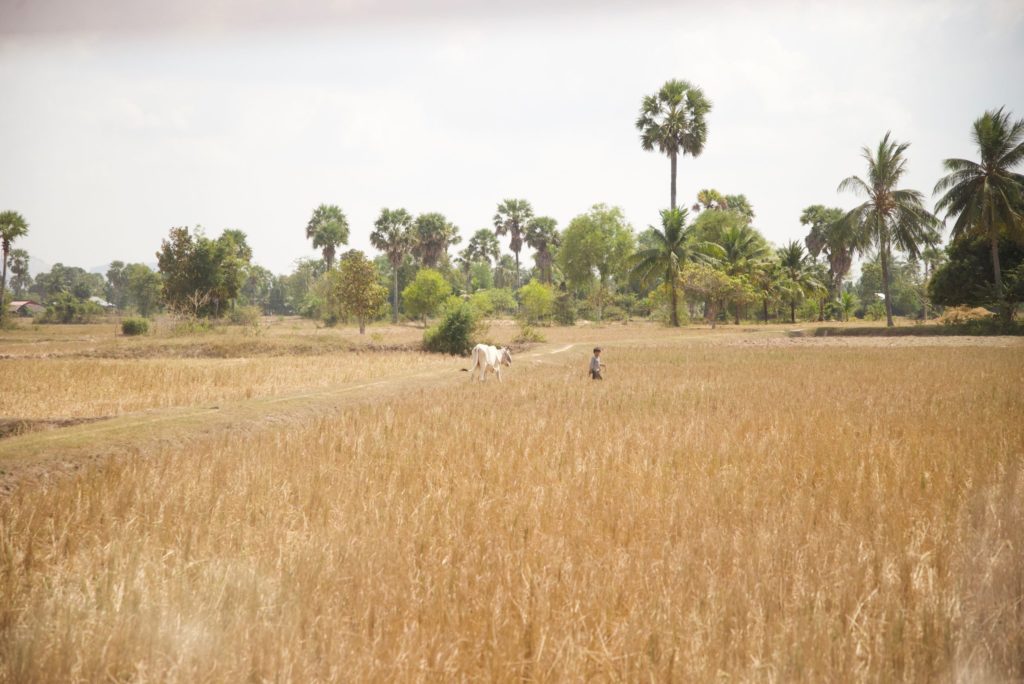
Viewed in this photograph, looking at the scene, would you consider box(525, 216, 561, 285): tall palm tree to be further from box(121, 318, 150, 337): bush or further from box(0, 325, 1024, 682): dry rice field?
box(0, 325, 1024, 682): dry rice field

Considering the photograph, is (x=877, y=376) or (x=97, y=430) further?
(x=877, y=376)

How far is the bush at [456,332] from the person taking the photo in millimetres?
28719

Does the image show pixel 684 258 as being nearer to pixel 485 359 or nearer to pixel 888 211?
pixel 888 211

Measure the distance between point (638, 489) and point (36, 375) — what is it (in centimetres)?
1865

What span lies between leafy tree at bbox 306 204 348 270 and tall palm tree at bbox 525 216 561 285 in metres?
29.0

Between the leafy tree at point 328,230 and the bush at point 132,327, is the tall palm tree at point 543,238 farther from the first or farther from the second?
the bush at point 132,327

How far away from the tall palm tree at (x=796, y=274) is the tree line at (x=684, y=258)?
0.60 ft

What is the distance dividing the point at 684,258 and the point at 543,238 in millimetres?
43236

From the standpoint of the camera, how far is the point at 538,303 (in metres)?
63.3

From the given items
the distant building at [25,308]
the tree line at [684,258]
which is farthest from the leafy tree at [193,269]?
the distant building at [25,308]

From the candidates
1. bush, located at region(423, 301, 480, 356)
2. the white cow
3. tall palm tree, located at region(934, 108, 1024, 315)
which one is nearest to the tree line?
tall palm tree, located at region(934, 108, 1024, 315)

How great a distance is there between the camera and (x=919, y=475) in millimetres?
5387

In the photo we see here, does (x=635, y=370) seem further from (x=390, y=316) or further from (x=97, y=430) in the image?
(x=390, y=316)

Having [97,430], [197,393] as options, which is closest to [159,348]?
[197,393]
